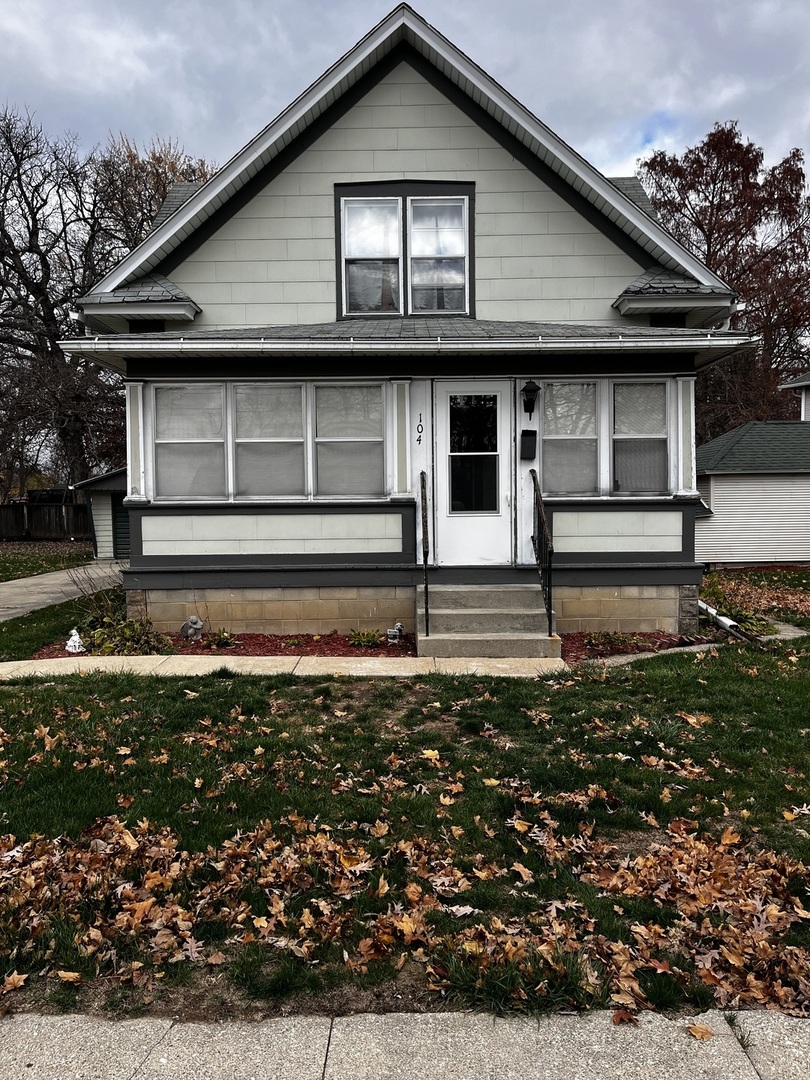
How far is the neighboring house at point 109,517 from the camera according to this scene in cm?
1931

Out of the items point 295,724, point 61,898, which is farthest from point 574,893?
point 295,724

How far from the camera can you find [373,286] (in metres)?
9.97

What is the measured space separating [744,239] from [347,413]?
83.2 feet

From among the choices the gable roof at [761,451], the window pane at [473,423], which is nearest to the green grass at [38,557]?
the window pane at [473,423]

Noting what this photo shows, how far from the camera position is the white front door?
948 centimetres

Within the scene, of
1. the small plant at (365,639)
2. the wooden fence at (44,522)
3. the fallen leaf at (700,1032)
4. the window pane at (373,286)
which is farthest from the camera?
the wooden fence at (44,522)

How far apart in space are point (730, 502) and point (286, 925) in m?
17.2

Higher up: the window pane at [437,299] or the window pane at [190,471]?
the window pane at [437,299]

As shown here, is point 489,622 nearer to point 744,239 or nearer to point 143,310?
point 143,310

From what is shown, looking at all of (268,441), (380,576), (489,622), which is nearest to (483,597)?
(489,622)

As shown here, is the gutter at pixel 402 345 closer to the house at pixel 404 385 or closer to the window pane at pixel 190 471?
the house at pixel 404 385

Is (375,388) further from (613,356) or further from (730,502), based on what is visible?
(730,502)

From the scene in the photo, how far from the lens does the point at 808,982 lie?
2.80 meters

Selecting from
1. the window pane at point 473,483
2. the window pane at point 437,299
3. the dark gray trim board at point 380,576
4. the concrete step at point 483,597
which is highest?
the window pane at point 437,299
